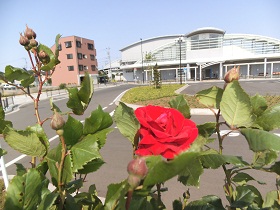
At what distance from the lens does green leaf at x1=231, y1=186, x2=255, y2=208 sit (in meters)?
0.80

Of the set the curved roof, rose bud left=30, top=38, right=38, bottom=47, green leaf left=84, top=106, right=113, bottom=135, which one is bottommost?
green leaf left=84, top=106, right=113, bottom=135

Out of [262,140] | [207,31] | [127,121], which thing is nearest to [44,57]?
[127,121]

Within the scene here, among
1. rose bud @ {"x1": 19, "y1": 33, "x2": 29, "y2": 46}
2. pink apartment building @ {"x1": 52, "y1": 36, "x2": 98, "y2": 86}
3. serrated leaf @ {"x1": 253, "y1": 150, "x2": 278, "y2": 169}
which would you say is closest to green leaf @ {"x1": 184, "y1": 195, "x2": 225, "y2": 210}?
serrated leaf @ {"x1": 253, "y1": 150, "x2": 278, "y2": 169}

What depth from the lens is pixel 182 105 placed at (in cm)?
79

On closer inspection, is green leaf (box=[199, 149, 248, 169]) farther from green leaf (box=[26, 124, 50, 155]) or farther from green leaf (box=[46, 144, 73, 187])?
green leaf (box=[26, 124, 50, 155])

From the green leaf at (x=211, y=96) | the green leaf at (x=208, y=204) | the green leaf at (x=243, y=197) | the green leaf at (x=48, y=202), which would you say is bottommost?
the green leaf at (x=208, y=204)

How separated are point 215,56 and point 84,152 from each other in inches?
1748

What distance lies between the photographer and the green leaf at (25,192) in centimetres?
62

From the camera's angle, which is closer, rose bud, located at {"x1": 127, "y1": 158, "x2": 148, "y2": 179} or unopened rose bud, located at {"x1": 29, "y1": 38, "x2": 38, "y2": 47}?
rose bud, located at {"x1": 127, "y1": 158, "x2": 148, "y2": 179}

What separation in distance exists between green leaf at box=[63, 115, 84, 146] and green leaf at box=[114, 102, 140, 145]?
15cm

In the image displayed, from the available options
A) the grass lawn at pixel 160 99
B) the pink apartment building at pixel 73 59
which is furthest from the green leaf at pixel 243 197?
the pink apartment building at pixel 73 59

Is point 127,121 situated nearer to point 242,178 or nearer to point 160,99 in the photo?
point 242,178

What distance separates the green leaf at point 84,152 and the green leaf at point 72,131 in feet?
0.10

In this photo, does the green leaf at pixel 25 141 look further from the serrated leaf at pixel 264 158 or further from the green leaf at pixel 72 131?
the serrated leaf at pixel 264 158
